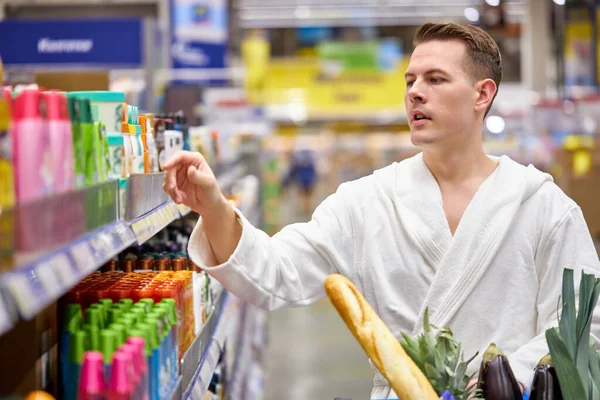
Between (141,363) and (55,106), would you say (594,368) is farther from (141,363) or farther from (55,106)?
(55,106)

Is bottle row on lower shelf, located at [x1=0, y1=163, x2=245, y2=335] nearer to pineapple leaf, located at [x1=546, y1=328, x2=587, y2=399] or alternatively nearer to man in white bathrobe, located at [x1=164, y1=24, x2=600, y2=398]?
man in white bathrobe, located at [x1=164, y1=24, x2=600, y2=398]

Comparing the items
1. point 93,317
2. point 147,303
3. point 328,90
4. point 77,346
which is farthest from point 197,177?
point 328,90

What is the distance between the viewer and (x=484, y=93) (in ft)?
8.47

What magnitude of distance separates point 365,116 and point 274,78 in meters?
2.17

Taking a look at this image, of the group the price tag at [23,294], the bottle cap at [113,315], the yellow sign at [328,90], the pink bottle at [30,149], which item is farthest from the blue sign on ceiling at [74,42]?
the yellow sign at [328,90]

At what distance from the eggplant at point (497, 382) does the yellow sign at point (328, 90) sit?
1572 cm

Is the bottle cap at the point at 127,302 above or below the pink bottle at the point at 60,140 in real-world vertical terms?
below

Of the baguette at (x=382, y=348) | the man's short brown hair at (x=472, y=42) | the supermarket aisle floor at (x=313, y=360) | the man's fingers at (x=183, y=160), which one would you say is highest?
the man's short brown hair at (x=472, y=42)

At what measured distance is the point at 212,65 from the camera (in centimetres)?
970

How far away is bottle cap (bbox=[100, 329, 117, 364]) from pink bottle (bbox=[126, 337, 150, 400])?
0.11 feet

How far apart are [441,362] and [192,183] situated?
2.25 ft

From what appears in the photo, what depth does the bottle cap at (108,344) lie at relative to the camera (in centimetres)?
159

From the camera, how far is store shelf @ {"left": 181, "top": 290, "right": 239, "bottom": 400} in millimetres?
2259

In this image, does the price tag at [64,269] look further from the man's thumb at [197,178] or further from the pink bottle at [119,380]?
the man's thumb at [197,178]
